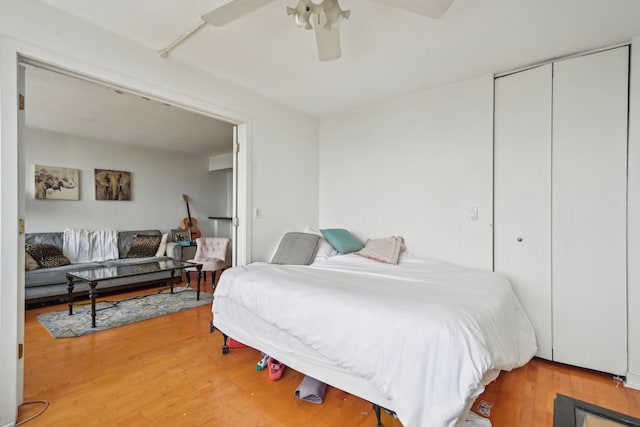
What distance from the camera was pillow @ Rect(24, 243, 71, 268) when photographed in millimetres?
3686

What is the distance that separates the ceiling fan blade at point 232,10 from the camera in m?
1.36

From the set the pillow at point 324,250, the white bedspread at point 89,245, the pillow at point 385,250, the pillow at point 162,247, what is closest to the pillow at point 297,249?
the pillow at point 324,250

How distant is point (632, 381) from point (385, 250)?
1.90m

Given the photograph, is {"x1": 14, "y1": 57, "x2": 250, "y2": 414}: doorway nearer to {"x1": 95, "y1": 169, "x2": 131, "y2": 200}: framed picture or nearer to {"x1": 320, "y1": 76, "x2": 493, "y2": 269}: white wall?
{"x1": 320, "y1": 76, "x2": 493, "y2": 269}: white wall

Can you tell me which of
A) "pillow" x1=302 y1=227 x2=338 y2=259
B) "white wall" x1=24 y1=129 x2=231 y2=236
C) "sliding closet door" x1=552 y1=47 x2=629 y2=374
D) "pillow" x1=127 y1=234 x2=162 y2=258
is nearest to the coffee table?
"pillow" x1=127 y1=234 x2=162 y2=258

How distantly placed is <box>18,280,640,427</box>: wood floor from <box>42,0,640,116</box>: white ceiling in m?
2.40

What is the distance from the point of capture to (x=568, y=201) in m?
2.22

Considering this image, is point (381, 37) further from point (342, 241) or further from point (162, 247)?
point (162, 247)

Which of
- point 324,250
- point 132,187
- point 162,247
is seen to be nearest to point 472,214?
point 324,250

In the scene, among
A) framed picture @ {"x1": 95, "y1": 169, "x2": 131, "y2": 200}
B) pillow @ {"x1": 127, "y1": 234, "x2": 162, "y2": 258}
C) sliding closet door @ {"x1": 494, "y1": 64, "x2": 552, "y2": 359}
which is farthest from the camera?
framed picture @ {"x1": 95, "y1": 169, "x2": 131, "y2": 200}

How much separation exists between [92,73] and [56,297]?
324 cm

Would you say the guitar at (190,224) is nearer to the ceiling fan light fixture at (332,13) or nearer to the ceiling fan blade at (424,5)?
the ceiling fan light fixture at (332,13)

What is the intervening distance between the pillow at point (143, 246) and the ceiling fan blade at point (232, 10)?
4349 millimetres

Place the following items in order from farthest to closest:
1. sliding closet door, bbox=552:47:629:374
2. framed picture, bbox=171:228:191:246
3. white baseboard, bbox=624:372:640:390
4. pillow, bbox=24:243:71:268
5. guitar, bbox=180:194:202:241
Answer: guitar, bbox=180:194:202:241, framed picture, bbox=171:228:191:246, pillow, bbox=24:243:71:268, sliding closet door, bbox=552:47:629:374, white baseboard, bbox=624:372:640:390
